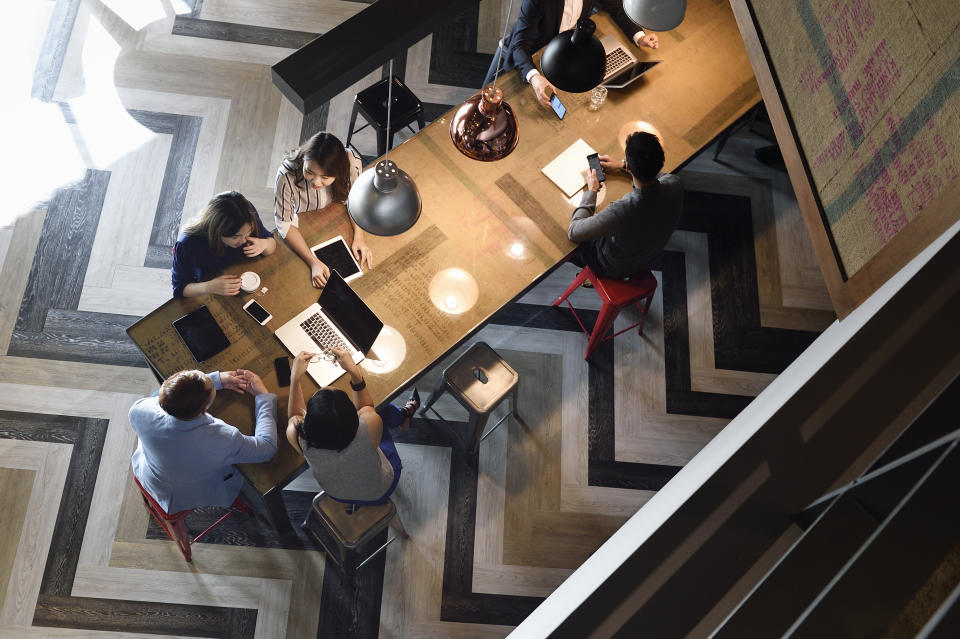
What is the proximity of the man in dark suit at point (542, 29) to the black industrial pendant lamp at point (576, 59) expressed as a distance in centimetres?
116

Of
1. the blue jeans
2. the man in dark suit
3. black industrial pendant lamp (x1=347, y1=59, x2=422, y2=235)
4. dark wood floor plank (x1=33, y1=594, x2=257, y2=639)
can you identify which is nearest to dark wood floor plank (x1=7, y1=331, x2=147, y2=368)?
Result: dark wood floor plank (x1=33, y1=594, x2=257, y2=639)

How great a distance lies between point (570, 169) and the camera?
3.64 metres

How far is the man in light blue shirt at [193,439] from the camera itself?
2.67m

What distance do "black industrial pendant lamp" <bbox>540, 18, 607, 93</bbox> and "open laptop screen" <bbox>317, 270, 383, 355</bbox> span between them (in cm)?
132

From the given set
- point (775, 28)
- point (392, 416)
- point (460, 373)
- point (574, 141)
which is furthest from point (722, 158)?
point (392, 416)

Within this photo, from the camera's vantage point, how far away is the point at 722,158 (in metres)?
4.85

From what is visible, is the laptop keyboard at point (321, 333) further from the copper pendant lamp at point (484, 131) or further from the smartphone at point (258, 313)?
the copper pendant lamp at point (484, 131)

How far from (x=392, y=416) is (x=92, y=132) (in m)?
2.92

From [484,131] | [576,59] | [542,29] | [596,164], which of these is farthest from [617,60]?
[576,59]

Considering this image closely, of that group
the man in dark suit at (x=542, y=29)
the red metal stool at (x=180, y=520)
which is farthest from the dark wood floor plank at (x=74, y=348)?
the man in dark suit at (x=542, y=29)

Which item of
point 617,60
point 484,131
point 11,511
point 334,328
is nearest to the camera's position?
point 484,131

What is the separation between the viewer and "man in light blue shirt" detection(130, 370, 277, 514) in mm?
2668

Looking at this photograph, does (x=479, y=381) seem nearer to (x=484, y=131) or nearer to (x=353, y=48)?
(x=484, y=131)

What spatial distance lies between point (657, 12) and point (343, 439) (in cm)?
233
